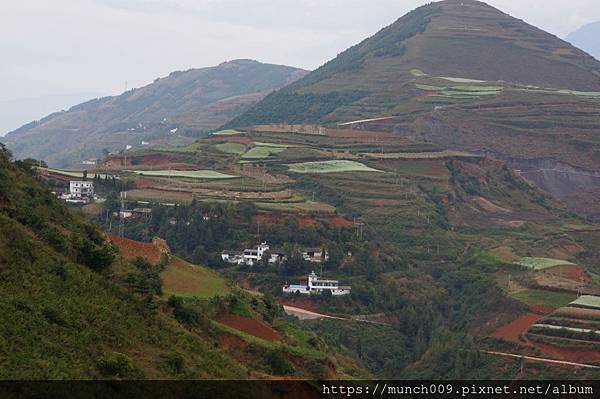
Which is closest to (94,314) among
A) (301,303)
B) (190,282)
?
(190,282)

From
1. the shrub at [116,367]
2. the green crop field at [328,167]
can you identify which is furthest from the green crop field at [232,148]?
the shrub at [116,367]

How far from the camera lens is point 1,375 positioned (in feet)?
59.9

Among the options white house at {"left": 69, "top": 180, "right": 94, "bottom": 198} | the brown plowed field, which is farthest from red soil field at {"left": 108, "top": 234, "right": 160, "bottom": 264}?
white house at {"left": 69, "top": 180, "right": 94, "bottom": 198}

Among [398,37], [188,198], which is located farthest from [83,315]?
[398,37]

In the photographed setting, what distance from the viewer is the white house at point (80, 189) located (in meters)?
72.1

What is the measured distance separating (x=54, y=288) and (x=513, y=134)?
9453cm

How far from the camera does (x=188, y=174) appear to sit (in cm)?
8375

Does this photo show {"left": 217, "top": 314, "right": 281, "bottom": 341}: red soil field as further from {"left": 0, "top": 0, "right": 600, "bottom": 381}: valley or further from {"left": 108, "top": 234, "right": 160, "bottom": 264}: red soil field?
{"left": 108, "top": 234, "right": 160, "bottom": 264}: red soil field

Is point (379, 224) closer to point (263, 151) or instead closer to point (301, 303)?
point (263, 151)

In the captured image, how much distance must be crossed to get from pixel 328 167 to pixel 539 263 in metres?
26.6

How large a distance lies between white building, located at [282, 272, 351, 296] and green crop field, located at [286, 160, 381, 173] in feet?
96.1

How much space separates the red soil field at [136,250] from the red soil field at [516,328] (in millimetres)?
20859

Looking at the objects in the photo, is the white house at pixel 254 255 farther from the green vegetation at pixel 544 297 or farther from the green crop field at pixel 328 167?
the green crop field at pixel 328 167

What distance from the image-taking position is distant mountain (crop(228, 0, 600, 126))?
432 ft
